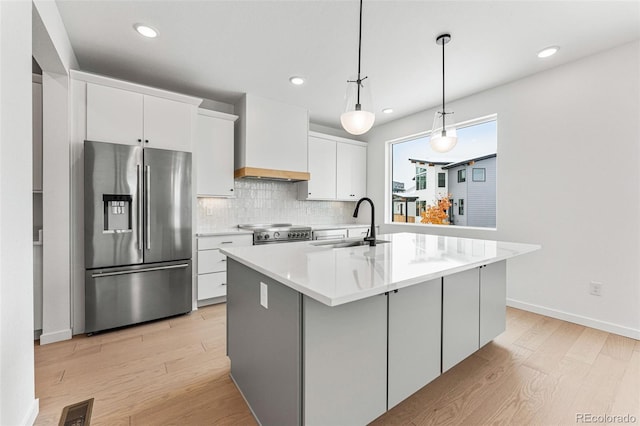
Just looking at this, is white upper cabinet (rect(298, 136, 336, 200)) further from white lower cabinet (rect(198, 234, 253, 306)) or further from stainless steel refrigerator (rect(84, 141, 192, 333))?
stainless steel refrigerator (rect(84, 141, 192, 333))

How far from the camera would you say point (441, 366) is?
1694 mm

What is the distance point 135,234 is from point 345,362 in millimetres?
2411

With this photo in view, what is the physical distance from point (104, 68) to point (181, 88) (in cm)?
76

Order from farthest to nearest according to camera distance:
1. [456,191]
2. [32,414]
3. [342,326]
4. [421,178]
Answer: [421,178], [456,191], [32,414], [342,326]

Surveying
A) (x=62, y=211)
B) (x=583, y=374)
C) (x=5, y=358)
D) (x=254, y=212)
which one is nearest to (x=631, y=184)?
(x=583, y=374)

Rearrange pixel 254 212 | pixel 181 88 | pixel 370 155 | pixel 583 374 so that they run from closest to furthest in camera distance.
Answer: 1. pixel 583 374
2. pixel 181 88
3. pixel 254 212
4. pixel 370 155

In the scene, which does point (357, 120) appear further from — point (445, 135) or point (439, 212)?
point (439, 212)

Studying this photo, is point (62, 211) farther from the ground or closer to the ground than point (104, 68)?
closer to the ground

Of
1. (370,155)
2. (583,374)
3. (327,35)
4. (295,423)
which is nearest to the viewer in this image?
(295,423)

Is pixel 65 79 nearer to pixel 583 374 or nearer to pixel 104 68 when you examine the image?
pixel 104 68

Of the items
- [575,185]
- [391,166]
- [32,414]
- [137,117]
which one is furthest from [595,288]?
[137,117]

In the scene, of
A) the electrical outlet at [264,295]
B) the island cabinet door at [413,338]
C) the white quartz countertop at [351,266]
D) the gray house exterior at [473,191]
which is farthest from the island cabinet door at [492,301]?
the electrical outlet at [264,295]

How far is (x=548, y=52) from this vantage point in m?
2.59

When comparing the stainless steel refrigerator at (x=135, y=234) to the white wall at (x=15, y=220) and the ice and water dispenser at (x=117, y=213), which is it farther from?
the white wall at (x=15, y=220)
